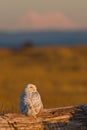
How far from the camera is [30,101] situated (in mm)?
8383

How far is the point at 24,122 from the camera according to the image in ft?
27.0

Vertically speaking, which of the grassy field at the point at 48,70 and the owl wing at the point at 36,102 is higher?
the grassy field at the point at 48,70

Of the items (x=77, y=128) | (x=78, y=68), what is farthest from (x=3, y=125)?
(x=78, y=68)

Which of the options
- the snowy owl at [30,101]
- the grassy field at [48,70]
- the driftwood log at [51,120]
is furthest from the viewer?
the grassy field at [48,70]

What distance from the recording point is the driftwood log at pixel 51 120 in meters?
8.16

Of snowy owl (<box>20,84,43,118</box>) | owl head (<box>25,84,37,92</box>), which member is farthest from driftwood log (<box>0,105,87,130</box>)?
owl head (<box>25,84,37,92</box>)

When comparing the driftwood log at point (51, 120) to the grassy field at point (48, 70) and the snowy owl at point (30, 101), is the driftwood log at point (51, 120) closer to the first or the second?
the snowy owl at point (30, 101)

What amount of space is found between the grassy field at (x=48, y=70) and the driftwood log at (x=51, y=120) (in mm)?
17036

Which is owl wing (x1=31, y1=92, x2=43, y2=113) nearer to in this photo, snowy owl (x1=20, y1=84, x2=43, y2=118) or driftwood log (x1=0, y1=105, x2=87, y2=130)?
snowy owl (x1=20, y1=84, x2=43, y2=118)

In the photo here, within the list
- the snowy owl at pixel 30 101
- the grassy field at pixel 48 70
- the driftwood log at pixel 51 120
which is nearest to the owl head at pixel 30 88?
the snowy owl at pixel 30 101

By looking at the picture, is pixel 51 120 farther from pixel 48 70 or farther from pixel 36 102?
pixel 48 70

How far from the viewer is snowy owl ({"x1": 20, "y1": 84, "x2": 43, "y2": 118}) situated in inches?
328

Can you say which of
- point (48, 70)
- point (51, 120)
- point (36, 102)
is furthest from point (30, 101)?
point (48, 70)

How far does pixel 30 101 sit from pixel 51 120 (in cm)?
44
